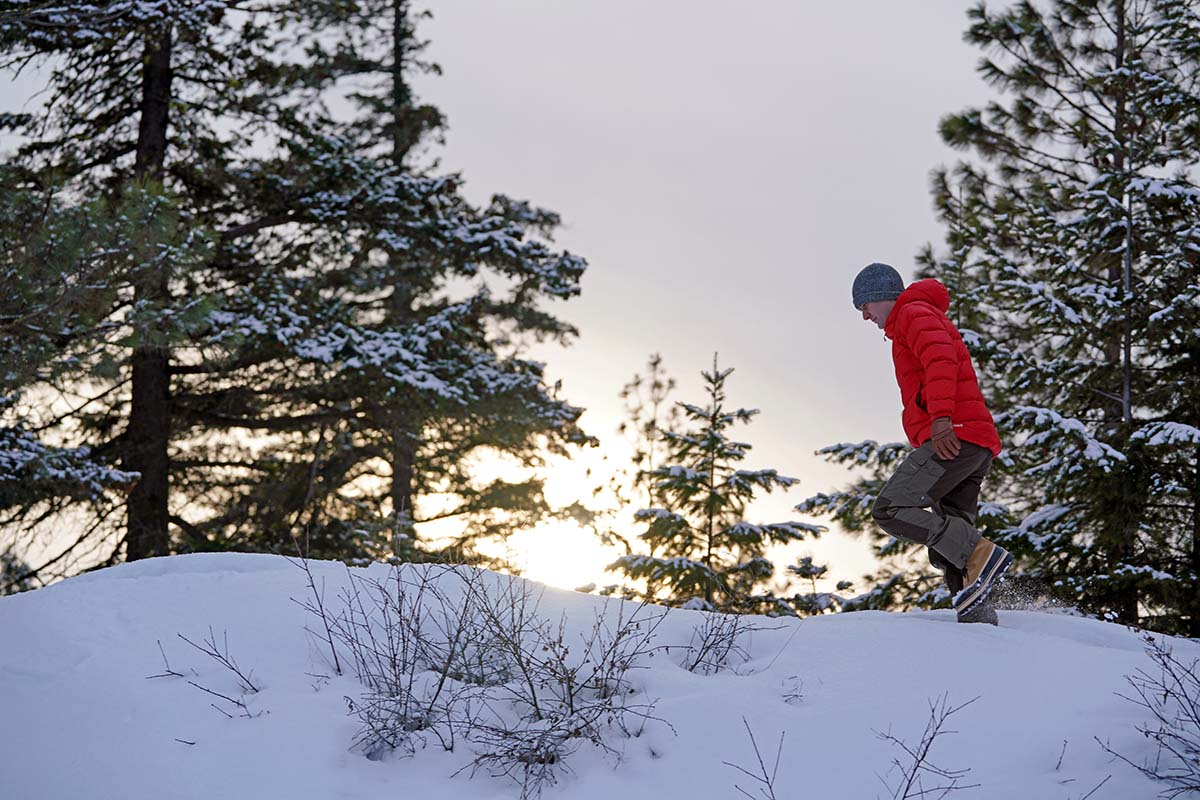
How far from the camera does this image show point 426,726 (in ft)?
13.6

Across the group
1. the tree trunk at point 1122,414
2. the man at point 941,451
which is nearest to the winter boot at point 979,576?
the man at point 941,451

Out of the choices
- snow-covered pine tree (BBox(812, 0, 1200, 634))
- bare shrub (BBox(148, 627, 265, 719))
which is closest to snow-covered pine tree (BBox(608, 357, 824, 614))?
snow-covered pine tree (BBox(812, 0, 1200, 634))

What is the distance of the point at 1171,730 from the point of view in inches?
153

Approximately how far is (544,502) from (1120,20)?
1210cm

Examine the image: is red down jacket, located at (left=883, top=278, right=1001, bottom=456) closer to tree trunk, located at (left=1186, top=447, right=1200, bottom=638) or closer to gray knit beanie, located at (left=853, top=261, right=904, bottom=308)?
gray knit beanie, located at (left=853, top=261, right=904, bottom=308)

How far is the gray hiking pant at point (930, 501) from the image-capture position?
5336 millimetres

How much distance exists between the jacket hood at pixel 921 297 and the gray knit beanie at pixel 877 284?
0.06m

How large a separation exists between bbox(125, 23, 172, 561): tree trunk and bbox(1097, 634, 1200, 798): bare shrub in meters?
12.7

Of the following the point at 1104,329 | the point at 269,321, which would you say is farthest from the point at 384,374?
the point at 1104,329

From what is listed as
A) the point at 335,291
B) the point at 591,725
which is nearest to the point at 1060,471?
the point at 591,725

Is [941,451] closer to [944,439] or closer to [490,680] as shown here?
[944,439]

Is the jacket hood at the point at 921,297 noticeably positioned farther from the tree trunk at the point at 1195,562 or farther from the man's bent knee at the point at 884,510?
the tree trunk at the point at 1195,562

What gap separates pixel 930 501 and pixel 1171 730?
5.79 ft

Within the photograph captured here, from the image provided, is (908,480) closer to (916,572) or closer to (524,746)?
(524,746)
